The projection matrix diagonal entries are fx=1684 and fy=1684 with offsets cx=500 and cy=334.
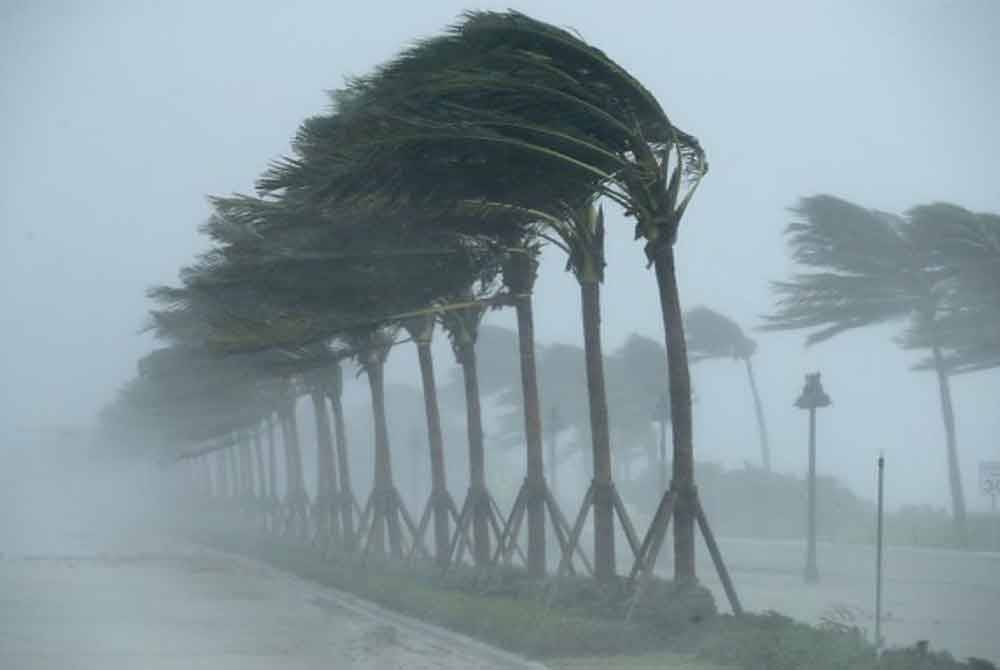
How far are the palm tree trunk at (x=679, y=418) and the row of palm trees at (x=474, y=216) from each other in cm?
2

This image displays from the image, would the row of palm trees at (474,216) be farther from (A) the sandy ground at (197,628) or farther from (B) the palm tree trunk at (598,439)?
(A) the sandy ground at (197,628)

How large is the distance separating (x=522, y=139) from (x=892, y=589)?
14977mm

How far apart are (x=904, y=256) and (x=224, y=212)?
20450 millimetres

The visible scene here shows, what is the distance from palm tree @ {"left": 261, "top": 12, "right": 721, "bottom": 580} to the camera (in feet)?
59.2

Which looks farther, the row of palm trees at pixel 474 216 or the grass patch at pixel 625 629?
the row of palm trees at pixel 474 216

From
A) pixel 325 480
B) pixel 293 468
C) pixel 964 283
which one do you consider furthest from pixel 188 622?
pixel 293 468

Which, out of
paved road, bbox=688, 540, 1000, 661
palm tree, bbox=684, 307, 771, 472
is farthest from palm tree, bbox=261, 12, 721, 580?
palm tree, bbox=684, 307, 771, 472

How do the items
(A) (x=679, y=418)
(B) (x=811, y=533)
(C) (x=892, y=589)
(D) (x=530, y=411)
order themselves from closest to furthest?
(A) (x=679, y=418)
(D) (x=530, y=411)
(C) (x=892, y=589)
(B) (x=811, y=533)

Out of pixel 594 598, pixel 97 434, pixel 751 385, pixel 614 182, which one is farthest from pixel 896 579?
pixel 97 434

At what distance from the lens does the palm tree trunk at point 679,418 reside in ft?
62.7

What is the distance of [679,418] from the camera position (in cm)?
1920

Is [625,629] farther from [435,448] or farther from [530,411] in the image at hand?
[435,448]

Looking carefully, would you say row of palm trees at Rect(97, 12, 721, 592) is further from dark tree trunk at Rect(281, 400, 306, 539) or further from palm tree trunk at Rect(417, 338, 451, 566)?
dark tree trunk at Rect(281, 400, 306, 539)

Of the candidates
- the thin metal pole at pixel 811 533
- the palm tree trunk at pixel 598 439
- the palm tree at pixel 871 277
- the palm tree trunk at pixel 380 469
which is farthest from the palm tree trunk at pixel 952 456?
the palm tree trunk at pixel 598 439
